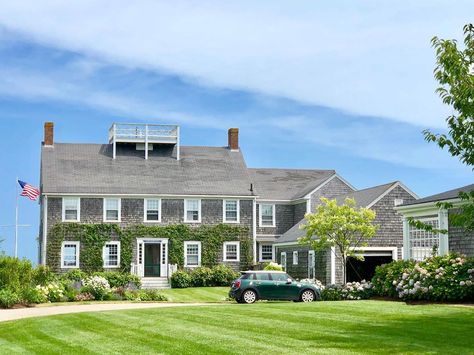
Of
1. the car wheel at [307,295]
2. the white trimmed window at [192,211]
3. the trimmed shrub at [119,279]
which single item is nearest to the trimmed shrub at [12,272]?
the trimmed shrub at [119,279]

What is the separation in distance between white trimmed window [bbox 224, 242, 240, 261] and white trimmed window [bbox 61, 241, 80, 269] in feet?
31.3

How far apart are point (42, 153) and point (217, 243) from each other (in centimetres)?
1363

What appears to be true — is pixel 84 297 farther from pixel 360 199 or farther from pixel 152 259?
pixel 360 199

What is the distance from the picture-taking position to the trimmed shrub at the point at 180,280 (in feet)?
166

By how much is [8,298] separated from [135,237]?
20446 millimetres

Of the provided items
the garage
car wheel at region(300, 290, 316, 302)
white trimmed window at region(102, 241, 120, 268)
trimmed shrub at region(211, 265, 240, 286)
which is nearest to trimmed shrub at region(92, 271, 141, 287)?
white trimmed window at region(102, 241, 120, 268)

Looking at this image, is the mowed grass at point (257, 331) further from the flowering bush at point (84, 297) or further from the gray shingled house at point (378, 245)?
the gray shingled house at point (378, 245)

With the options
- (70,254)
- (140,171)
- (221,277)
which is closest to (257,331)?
(221,277)

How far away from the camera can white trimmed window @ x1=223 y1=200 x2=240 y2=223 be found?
54.0 m

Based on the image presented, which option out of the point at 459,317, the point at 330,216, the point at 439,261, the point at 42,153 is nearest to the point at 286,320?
the point at 459,317

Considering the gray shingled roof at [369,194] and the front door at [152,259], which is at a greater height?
the gray shingled roof at [369,194]

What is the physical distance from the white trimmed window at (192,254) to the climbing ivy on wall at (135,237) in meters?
0.24

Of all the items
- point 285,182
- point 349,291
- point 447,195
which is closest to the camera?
point 447,195

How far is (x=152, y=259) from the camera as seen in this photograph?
52.9 m
